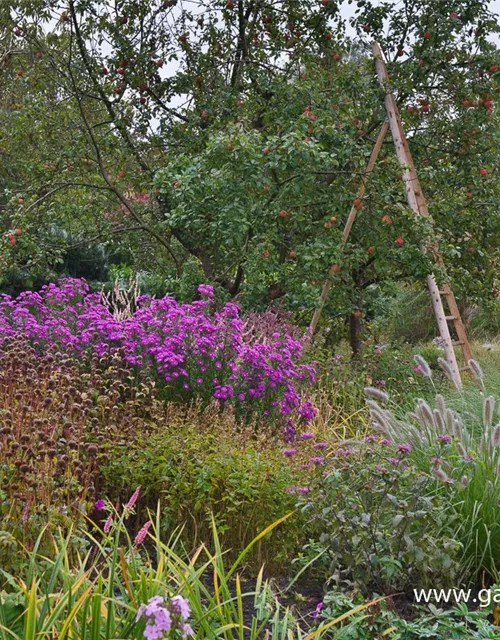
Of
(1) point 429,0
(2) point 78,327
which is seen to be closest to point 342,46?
(1) point 429,0

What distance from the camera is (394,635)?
8.24ft

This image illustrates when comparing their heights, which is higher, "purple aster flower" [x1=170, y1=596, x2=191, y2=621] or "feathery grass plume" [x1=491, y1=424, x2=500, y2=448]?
"purple aster flower" [x1=170, y1=596, x2=191, y2=621]

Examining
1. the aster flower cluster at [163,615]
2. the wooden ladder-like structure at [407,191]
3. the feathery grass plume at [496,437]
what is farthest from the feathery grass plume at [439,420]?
the wooden ladder-like structure at [407,191]

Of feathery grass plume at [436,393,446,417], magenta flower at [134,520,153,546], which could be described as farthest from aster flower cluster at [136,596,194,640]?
feathery grass plume at [436,393,446,417]

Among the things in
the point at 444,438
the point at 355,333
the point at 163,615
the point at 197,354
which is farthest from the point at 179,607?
the point at 355,333

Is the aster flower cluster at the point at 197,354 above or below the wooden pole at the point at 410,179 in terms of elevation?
below

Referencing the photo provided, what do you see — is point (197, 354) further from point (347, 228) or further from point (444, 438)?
point (347, 228)

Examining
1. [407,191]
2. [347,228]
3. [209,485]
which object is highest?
[407,191]

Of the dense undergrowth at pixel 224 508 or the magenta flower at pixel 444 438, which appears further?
the magenta flower at pixel 444 438

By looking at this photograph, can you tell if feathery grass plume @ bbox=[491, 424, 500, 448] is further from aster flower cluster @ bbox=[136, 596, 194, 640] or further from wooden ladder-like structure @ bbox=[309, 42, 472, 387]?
wooden ladder-like structure @ bbox=[309, 42, 472, 387]

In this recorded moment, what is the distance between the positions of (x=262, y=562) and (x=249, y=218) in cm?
441

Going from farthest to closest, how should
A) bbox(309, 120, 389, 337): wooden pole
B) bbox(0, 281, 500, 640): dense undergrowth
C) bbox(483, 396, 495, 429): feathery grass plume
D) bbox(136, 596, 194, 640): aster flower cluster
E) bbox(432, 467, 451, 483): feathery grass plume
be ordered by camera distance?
bbox(309, 120, 389, 337): wooden pole → bbox(483, 396, 495, 429): feathery grass plume → bbox(432, 467, 451, 483): feathery grass plume → bbox(0, 281, 500, 640): dense undergrowth → bbox(136, 596, 194, 640): aster flower cluster

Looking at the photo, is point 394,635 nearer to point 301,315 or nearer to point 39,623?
point 39,623

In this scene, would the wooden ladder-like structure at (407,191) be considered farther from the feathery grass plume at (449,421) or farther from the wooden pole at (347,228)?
the feathery grass plume at (449,421)
